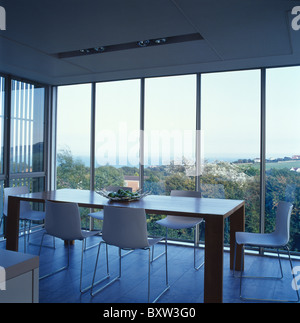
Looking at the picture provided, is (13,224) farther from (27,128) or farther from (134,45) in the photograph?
(134,45)

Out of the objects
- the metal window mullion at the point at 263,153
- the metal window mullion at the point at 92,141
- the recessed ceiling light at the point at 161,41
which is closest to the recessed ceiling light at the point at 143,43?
the recessed ceiling light at the point at 161,41

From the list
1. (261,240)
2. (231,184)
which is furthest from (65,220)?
(231,184)

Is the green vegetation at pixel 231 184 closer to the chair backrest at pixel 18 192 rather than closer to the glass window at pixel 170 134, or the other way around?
the glass window at pixel 170 134

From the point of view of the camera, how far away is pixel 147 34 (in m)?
3.43

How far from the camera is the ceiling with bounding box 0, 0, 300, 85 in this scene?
279 centimetres

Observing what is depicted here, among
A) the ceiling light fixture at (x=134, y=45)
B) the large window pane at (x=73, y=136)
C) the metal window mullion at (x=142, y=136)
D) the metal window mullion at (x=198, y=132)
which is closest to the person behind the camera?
the ceiling light fixture at (x=134, y=45)

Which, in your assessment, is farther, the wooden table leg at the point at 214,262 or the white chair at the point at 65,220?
the white chair at the point at 65,220

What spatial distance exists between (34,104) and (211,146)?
3197mm

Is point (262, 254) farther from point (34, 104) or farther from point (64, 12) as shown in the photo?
point (34, 104)

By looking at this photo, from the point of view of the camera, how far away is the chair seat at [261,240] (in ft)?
10.4

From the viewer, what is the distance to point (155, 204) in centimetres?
342

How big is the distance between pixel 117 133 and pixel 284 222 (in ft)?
10.3

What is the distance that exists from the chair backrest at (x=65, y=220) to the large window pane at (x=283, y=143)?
107 inches
